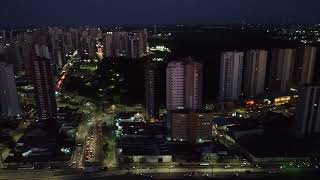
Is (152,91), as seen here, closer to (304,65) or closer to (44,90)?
(44,90)

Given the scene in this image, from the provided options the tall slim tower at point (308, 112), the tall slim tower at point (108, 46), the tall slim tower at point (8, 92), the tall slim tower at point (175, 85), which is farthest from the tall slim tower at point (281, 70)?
the tall slim tower at point (108, 46)

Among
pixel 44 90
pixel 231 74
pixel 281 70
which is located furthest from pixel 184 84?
pixel 281 70

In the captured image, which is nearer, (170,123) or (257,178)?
(257,178)

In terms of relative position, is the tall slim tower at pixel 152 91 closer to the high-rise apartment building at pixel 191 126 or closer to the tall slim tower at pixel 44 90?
the high-rise apartment building at pixel 191 126

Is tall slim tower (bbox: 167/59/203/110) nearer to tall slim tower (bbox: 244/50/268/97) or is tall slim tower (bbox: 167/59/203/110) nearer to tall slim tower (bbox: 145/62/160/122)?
tall slim tower (bbox: 145/62/160/122)

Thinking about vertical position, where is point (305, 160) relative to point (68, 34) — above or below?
below

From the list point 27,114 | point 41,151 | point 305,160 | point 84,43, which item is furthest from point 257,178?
point 84,43

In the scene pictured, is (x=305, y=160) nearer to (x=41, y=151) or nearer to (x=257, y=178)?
(x=257, y=178)
